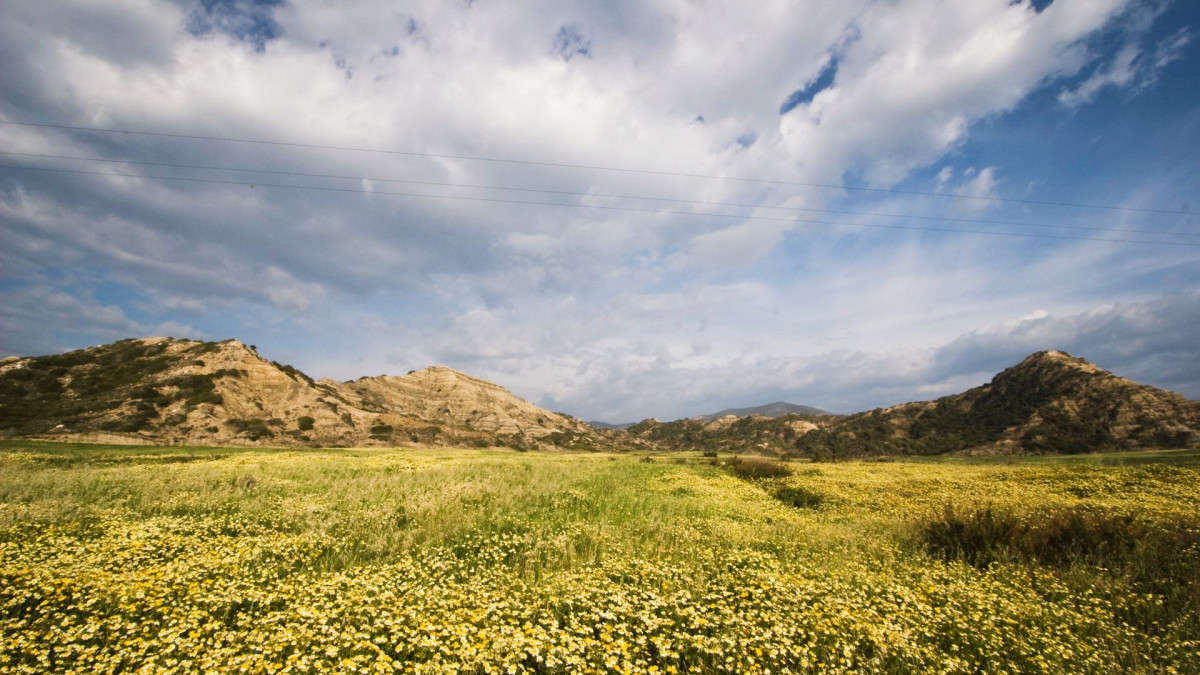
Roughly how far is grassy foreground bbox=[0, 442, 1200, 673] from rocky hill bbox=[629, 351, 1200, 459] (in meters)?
66.6

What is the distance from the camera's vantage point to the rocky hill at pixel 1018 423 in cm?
8694

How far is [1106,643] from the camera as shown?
623 cm

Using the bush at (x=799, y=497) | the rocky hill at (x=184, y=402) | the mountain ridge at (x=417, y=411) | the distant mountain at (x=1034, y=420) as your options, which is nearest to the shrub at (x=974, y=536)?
the bush at (x=799, y=497)

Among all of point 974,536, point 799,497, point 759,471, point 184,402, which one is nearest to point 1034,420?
point 759,471

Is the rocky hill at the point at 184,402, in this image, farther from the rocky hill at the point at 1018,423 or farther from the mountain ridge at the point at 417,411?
the rocky hill at the point at 1018,423

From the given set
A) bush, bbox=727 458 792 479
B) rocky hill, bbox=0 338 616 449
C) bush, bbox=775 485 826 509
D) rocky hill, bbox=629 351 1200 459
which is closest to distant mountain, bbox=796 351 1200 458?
rocky hill, bbox=629 351 1200 459

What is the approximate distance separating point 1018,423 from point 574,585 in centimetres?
13735

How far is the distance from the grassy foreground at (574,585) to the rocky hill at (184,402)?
67.2m

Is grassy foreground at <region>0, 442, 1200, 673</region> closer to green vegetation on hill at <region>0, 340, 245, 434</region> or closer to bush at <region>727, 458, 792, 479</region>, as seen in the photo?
bush at <region>727, 458, 792, 479</region>

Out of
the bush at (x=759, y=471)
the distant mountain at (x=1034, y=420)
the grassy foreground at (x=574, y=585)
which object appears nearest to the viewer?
the grassy foreground at (x=574, y=585)

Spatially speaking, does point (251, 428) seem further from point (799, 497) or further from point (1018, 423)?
point (1018, 423)

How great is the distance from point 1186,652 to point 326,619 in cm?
1130

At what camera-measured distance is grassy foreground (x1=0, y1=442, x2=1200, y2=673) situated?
5316 millimetres

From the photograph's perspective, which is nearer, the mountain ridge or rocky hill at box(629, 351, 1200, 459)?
the mountain ridge
